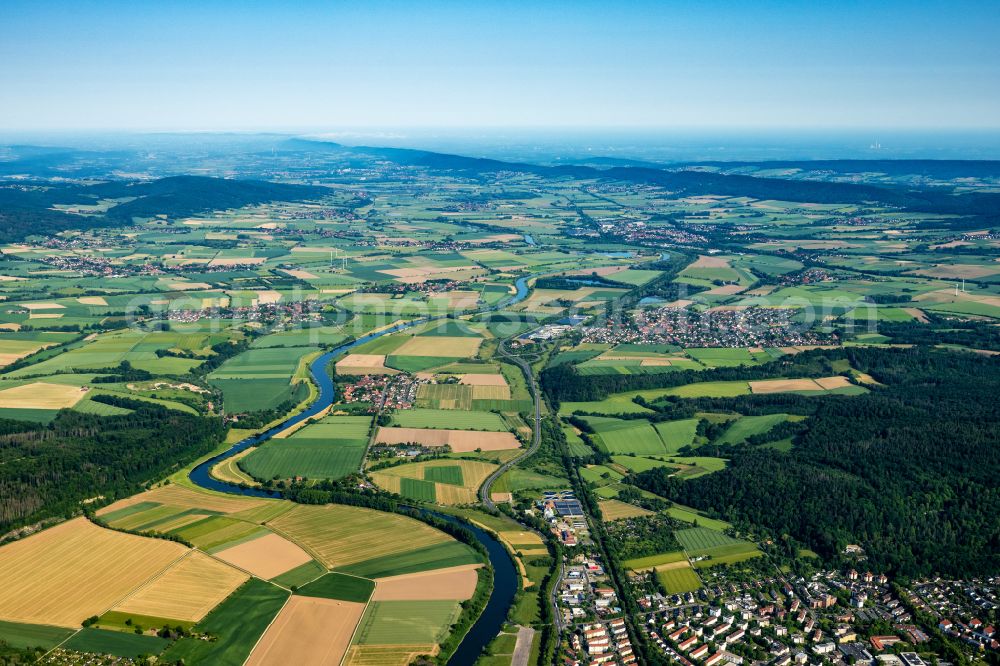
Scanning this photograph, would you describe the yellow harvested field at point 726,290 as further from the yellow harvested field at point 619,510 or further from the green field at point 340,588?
the green field at point 340,588

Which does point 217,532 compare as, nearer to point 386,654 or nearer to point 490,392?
point 386,654

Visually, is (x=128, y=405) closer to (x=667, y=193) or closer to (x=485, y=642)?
(x=485, y=642)

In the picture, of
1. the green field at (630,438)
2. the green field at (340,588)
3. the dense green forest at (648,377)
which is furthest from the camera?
the dense green forest at (648,377)

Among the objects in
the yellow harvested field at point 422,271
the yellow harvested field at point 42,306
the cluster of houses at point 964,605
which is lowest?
the cluster of houses at point 964,605

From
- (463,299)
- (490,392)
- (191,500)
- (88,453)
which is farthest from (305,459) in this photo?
(463,299)

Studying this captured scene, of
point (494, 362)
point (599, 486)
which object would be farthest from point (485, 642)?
point (494, 362)

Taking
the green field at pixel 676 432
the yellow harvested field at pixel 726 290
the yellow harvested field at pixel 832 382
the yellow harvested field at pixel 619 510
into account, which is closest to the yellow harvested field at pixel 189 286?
the yellow harvested field at pixel 726 290
